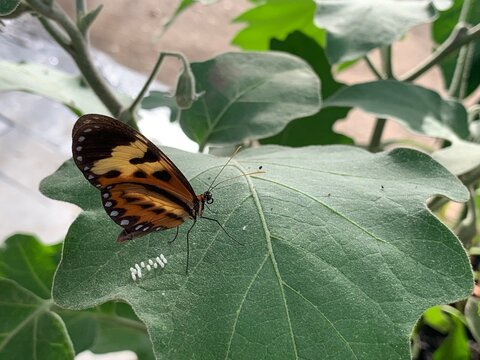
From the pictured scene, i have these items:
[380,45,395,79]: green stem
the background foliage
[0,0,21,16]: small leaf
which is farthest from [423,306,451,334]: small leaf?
[0,0,21,16]: small leaf

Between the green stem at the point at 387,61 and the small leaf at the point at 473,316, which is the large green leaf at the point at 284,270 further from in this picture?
the green stem at the point at 387,61

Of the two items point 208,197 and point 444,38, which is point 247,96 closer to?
point 208,197

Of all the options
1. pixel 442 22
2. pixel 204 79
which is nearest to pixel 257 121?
pixel 204 79

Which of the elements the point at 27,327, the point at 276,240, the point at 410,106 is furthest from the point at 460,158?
the point at 27,327

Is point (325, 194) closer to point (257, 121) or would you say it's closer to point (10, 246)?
point (257, 121)

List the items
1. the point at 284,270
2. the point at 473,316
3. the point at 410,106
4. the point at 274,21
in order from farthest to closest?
the point at 274,21, the point at 410,106, the point at 473,316, the point at 284,270

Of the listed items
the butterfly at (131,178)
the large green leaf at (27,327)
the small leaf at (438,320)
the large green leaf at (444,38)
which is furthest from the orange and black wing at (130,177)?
the large green leaf at (444,38)
